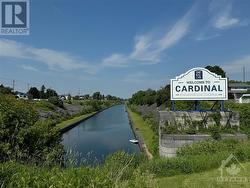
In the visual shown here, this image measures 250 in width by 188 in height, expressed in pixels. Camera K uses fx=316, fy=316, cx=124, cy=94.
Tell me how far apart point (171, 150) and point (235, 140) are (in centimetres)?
358

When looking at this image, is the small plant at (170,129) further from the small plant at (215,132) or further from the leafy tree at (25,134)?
the leafy tree at (25,134)

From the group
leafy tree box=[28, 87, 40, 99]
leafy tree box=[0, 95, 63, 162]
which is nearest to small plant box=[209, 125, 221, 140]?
leafy tree box=[0, 95, 63, 162]

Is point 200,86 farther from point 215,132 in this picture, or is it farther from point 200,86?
point 215,132

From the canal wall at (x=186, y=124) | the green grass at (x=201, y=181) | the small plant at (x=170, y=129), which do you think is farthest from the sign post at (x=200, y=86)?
the green grass at (x=201, y=181)

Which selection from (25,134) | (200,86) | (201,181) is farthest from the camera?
(200,86)

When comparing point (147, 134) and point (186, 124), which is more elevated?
point (186, 124)

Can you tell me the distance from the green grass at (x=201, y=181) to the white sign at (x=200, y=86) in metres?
9.82

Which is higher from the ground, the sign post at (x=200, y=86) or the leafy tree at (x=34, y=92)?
the leafy tree at (x=34, y=92)

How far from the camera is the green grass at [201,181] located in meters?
8.09

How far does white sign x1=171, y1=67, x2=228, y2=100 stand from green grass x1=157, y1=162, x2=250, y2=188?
982 cm

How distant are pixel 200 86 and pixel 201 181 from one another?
1196 cm

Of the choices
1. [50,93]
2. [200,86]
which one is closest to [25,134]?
[200,86]

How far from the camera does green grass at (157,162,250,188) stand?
8089mm

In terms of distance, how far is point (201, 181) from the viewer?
27.7ft
